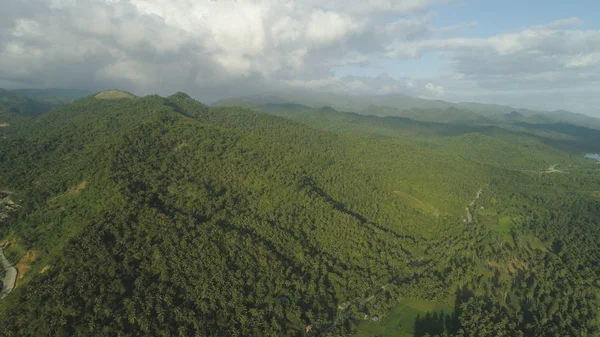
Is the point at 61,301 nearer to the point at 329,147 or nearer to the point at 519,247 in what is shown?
the point at 519,247

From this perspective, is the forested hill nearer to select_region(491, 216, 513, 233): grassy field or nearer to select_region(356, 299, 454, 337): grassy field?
select_region(356, 299, 454, 337): grassy field

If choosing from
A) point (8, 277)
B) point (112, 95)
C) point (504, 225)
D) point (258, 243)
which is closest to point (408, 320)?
point (258, 243)

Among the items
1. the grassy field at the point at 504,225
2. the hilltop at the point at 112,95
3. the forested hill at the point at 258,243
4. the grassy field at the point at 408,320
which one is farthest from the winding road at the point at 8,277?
the hilltop at the point at 112,95

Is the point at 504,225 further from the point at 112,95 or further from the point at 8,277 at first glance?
the point at 112,95

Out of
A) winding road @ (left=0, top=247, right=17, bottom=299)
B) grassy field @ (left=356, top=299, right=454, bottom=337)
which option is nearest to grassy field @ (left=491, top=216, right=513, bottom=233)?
grassy field @ (left=356, top=299, right=454, bottom=337)

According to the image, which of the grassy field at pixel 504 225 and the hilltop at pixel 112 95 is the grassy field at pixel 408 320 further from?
the hilltop at pixel 112 95

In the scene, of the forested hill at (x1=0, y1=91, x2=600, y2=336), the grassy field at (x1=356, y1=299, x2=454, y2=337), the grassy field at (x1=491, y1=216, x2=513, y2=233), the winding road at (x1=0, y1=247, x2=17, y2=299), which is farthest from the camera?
the grassy field at (x1=491, y1=216, x2=513, y2=233)
